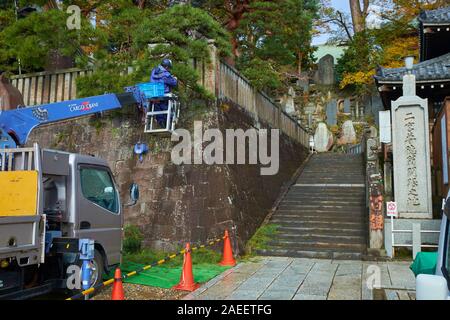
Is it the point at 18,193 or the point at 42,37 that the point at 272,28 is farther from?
the point at 18,193

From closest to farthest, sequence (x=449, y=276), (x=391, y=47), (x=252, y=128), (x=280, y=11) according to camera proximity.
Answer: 1. (x=449, y=276)
2. (x=252, y=128)
3. (x=280, y=11)
4. (x=391, y=47)

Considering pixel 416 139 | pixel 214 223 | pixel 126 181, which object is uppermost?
pixel 416 139

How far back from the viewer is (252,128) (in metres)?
14.6

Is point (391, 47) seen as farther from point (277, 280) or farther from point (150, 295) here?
point (150, 295)

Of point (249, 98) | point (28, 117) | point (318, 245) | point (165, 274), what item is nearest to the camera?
point (28, 117)

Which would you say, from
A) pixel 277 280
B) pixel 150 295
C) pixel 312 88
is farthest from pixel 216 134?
pixel 312 88

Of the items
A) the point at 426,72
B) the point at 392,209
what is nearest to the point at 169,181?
the point at 392,209

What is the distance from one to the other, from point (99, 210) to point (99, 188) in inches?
18.0

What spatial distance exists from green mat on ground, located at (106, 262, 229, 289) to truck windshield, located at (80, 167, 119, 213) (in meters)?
1.48

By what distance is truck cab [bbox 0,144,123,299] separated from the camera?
18.7ft

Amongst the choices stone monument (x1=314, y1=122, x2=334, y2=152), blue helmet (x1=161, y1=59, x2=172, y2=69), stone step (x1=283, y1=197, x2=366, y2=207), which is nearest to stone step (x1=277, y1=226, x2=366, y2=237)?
stone step (x1=283, y1=197, x2=366, y2=207)

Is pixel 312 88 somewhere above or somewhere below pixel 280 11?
above

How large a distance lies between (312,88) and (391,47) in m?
13.1

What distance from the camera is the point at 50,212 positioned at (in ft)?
23.2
